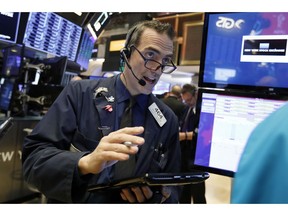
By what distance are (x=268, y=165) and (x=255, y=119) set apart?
3.28 feet

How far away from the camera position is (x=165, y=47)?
56.6 inches

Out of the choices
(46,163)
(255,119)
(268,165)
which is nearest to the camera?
(268,165)

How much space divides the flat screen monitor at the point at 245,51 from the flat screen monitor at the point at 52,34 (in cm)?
258

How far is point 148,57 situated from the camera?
1.41m

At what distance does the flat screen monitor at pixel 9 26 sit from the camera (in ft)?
9.21

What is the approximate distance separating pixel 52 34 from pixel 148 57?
2.94 metres

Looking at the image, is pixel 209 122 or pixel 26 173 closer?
pixel 26 173

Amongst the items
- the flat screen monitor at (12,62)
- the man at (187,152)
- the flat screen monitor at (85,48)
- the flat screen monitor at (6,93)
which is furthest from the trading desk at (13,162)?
the man at (187,152)

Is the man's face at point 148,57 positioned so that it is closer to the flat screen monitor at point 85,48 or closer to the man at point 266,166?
the man at point 266,166

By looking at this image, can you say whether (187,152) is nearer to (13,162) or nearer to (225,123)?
(13,162)

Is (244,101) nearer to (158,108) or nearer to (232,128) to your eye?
(232,128)

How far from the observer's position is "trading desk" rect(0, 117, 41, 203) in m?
3.27

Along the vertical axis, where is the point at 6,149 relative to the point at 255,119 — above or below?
below
